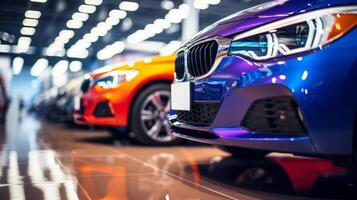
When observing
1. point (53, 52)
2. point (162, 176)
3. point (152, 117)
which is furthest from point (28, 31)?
point (162, 176)

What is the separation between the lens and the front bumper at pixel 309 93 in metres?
1.79

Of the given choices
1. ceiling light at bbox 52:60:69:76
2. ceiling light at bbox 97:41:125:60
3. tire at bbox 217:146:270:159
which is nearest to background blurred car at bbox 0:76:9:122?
ceiling light at bbox 52:60:69:76

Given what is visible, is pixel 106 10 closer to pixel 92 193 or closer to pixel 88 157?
pixel 88 157

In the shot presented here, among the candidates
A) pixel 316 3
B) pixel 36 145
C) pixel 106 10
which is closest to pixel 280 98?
pixel 316 3

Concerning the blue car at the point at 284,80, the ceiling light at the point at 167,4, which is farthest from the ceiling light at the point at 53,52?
the blue car at the point at 284,80

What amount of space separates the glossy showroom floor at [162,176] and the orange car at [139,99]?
1.27ft

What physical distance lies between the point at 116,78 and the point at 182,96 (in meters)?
1.80

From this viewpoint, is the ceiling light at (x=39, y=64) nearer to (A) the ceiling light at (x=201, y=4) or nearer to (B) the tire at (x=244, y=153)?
(A) the ceiling light at (x=201, y=4)

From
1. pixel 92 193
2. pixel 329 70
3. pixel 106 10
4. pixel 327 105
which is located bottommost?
pixel 92 193

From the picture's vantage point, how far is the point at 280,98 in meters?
1.94

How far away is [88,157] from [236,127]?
70.5 inches

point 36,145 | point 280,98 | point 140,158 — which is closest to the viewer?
point 280,98

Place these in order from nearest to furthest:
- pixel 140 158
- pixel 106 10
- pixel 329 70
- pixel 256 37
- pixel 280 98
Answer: pixel 329 70
pixel 280 98
pixel 256 37
pixel 140 158
pixel 106 10

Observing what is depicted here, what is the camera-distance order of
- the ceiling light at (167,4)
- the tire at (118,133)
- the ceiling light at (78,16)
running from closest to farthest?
1. the tire at (118,133)
2. the ceiling light at (78,16)
3. the ceiling light at (167,4)
